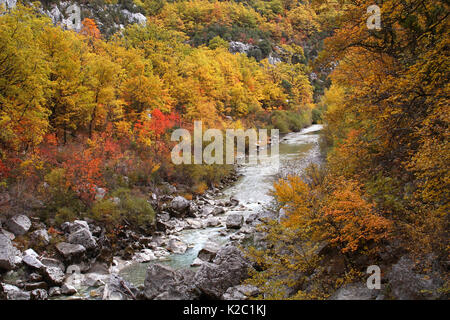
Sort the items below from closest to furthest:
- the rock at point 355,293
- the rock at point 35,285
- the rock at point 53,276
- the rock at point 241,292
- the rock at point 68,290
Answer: the rock at point 355,293 → the rock at point 241,292 → the rock at point 35,285 → the rock at point 68,290 → the rock at point 53,276

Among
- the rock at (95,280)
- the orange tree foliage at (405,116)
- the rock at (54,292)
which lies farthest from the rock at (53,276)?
the orange tree foliage at (405,116)

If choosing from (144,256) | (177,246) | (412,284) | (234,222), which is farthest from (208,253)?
(412,284)

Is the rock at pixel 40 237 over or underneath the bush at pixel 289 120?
underneath

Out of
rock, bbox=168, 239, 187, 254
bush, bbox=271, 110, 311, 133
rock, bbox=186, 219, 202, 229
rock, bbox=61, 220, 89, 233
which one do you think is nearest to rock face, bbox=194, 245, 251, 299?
rock, bbox=168, 239, 187, 254

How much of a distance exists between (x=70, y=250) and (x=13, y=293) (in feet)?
9.47

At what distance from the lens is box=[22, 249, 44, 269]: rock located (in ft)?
36.7

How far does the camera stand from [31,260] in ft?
37.2

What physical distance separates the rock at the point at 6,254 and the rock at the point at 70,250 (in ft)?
5.71

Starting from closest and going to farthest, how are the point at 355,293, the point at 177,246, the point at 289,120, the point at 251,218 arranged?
the point at 355,293 → the point at 177,246 → the point at 251,218 → the point at 289,120

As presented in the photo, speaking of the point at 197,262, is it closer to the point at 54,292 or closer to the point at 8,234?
the point at 54,292

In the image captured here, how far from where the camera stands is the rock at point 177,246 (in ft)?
47.5

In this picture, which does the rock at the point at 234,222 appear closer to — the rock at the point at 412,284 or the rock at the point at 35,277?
the rock at the point at 35,277
